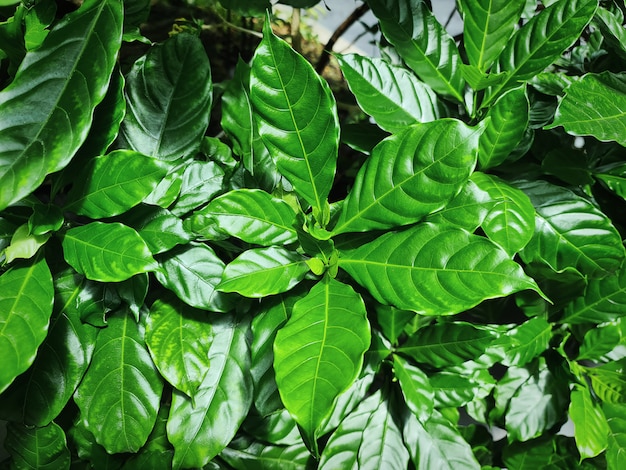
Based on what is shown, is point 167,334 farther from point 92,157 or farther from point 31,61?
point 31,61

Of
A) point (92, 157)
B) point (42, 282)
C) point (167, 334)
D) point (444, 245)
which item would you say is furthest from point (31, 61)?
point (444, 245)

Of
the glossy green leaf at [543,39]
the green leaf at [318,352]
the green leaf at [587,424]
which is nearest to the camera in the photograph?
the green leaf at [318,352]

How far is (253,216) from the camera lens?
64 cm

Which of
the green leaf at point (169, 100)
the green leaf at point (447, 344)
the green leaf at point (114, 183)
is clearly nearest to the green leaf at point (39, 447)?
the green leaf at point (114, 183)

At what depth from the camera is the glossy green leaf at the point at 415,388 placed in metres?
0.75

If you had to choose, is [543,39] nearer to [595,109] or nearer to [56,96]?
[595,109]

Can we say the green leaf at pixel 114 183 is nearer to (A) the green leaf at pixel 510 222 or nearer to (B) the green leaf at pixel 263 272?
(B) the green leaf at pixel 263 272

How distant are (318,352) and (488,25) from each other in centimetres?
57

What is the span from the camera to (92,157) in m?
0.69

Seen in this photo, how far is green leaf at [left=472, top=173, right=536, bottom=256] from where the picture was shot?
2.28 feet

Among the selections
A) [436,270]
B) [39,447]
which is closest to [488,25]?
[436,270]

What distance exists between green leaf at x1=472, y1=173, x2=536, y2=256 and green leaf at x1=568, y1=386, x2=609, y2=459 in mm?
369

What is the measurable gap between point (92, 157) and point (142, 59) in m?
0.18

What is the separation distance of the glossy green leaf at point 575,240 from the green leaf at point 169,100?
1.82ft
